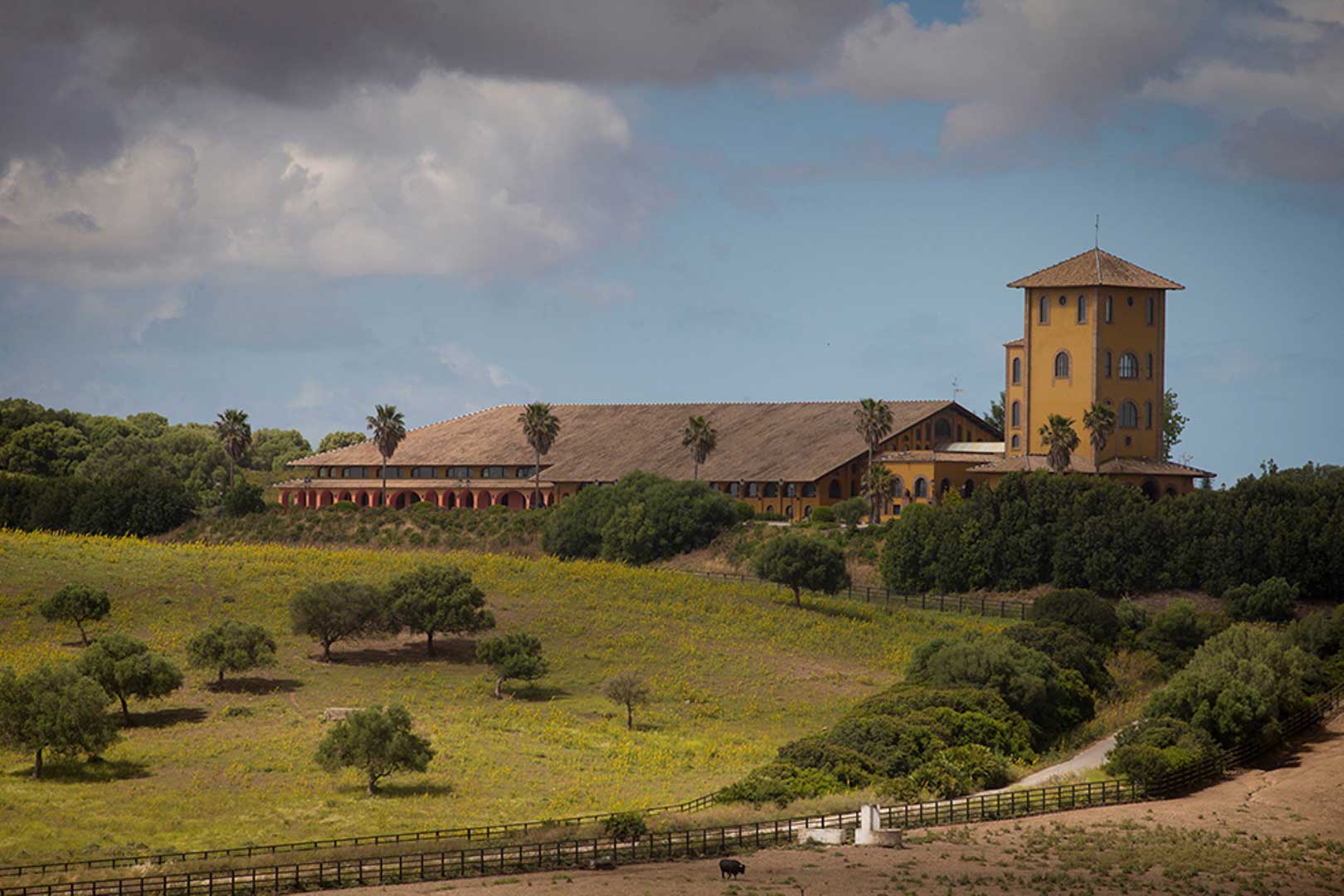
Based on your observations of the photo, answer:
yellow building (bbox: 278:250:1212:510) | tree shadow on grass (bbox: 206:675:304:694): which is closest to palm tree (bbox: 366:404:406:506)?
yellow building (bbox: 278:250:1212:510)

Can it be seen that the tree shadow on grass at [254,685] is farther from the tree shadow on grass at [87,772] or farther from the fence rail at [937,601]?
the fence rail at [937,601]

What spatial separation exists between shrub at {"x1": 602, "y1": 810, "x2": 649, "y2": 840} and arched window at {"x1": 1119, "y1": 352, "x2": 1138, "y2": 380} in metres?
66.0

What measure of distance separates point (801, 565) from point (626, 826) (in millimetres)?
45591

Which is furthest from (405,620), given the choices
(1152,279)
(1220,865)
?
(1152,279)

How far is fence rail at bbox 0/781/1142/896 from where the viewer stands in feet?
124

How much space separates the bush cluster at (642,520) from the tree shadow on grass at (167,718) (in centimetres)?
4297

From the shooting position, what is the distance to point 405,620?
75.1m

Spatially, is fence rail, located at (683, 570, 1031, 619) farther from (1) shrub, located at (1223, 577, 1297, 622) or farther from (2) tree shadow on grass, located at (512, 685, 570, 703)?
(2) tree shadow on grass, located at (512, 685, 570, 703)

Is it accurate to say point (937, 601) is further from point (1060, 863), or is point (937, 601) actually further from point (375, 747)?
point (1060, 863)

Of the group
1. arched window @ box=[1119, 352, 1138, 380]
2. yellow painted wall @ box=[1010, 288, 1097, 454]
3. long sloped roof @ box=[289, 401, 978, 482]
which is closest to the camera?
yellow painted wall @ box=[1010, 288, 1097, 454]

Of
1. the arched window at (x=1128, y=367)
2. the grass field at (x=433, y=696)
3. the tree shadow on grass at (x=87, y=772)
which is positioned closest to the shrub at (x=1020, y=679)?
the grass field at (x=433, y=696)

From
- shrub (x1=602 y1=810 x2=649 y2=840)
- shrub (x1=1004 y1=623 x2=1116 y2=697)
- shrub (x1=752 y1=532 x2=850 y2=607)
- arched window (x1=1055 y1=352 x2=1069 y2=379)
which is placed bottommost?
shrub (x1=602 y1=810 x2=649 y2=840)

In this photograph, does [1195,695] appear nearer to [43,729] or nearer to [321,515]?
[43,729]

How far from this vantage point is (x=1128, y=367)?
10194 centimetres
